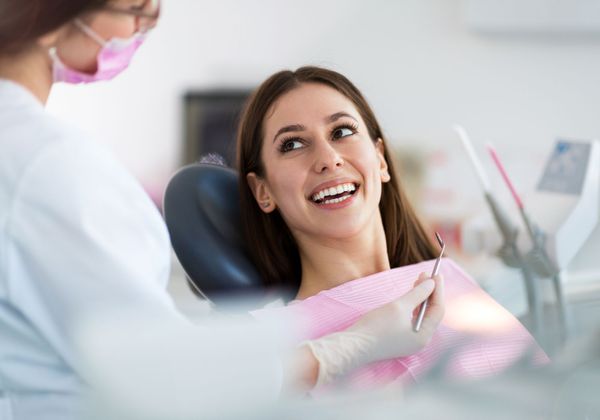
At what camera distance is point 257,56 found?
3873 mm

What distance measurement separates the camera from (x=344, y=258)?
1258 millimetres

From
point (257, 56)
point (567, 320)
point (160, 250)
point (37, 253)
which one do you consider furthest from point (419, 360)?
point (257, 56)

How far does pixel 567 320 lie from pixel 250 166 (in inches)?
21.1

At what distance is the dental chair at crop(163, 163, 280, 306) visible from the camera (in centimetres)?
128

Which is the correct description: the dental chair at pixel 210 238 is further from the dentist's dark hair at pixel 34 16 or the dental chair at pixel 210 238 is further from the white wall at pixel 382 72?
the white wall at pixel 382 72

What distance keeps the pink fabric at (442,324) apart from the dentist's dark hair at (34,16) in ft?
1.56

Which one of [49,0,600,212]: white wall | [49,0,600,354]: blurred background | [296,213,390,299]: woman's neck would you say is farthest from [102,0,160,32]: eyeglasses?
[49,0,600,212]: white wall

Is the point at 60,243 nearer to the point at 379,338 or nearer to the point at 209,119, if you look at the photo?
the point at 379,338

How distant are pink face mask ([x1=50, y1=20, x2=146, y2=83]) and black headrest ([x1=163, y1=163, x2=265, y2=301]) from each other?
41 cm

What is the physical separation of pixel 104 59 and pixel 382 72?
8.53ft

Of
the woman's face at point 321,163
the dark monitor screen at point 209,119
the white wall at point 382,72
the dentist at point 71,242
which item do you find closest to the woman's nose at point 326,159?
the woman's face at point 321,163

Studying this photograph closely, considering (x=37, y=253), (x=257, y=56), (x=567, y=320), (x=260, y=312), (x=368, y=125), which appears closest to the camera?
(x=37, y=253)

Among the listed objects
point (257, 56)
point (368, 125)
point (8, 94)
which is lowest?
point (257, 56)

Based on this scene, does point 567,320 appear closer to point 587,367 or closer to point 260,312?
point 587,367
